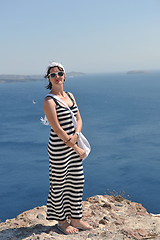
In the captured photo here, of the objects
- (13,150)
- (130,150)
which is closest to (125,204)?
(130,150)

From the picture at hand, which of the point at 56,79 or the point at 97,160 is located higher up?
the point at 97,160

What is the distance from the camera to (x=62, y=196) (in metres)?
3.97

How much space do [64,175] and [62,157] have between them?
29 cm

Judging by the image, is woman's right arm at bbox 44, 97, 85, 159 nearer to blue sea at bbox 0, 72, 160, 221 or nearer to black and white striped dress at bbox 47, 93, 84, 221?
black and white striped dress at bbox 47, 93, 84, 221

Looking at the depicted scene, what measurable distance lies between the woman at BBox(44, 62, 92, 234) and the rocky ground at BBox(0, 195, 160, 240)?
285 millimetres

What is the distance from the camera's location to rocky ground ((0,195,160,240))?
396 cm

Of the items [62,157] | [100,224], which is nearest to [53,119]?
[62,157]

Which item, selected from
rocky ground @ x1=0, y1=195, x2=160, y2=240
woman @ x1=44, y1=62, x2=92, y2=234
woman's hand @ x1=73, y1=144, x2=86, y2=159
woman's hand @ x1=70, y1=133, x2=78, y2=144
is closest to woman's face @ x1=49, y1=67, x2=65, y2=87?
woman @ x1=44, y1=62, x2=92, y2=234

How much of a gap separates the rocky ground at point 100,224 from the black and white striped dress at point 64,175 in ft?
1.13

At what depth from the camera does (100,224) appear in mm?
4523

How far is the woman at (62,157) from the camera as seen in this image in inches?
142

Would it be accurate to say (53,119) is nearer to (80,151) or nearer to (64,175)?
(80,151)

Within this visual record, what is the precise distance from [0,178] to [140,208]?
80.4ft

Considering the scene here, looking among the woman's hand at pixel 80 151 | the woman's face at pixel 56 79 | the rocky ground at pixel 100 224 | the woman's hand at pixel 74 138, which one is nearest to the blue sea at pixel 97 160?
the rocky ground at pixel 100 224
